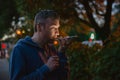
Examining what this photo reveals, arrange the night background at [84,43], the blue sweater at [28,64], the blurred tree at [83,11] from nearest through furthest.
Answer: the blue sweater at [28,64] < the night background at [84,43] < the blurred tree at [83,11]

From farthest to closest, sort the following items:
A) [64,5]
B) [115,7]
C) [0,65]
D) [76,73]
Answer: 1. [115,7]
2. [64,5]
3. [76,73]
4. [0,65]

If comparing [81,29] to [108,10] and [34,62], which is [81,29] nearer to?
[108,10]

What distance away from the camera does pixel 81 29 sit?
25.7 m

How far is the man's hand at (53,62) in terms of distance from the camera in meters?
3.58

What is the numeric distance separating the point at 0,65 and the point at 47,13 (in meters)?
4.61

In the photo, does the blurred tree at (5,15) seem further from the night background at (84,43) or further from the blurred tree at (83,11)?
the blurred tree at (83,11)

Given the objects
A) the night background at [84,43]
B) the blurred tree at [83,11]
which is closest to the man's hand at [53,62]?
the night background at [84,43]

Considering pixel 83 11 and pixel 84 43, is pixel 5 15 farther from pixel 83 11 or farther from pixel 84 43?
pixel 84 43

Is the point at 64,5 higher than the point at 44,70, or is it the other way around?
the point at 64,5

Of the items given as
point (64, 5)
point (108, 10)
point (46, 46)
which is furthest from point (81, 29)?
point (46, 46)

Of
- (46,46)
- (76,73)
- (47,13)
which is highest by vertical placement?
(47,13)

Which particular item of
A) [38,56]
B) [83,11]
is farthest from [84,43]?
[38,56]

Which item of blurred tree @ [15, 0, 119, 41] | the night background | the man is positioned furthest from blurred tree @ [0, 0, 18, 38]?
the man

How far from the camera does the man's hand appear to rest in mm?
3577
